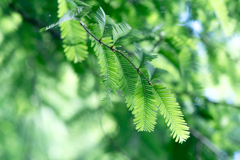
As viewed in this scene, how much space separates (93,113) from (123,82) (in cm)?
98

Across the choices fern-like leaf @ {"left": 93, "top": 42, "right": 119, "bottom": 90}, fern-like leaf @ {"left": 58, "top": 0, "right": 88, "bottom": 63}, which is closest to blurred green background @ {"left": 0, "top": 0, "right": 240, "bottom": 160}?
fern-like leaf @ {"left": 58, "top": 0, "right": 88, "bottom": 63}

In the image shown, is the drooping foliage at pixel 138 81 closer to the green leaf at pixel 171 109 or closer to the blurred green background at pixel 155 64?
the green leaf at pixel 171 109

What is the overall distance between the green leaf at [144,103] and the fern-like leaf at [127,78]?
19 mm

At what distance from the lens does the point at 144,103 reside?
1.40 feet

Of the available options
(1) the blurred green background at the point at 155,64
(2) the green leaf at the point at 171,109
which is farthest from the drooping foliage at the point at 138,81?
(1) the blurred green background at the point at 155,64

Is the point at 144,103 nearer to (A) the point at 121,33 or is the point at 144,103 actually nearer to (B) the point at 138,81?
(B) the point at 138,81

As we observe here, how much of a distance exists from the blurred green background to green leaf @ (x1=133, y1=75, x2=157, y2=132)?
0.36 meters

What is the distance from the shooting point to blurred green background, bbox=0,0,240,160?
0.85 meters

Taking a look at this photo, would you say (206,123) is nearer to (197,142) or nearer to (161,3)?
(197,142)

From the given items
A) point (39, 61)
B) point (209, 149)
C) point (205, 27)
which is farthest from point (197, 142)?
point (39, 61)

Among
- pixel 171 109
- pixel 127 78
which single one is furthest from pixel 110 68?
pixel 171 109

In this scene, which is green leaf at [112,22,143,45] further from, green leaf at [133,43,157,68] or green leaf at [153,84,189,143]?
green leaf at [153,84,189,143]

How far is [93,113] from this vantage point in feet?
4.48

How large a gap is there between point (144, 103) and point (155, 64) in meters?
0.62
